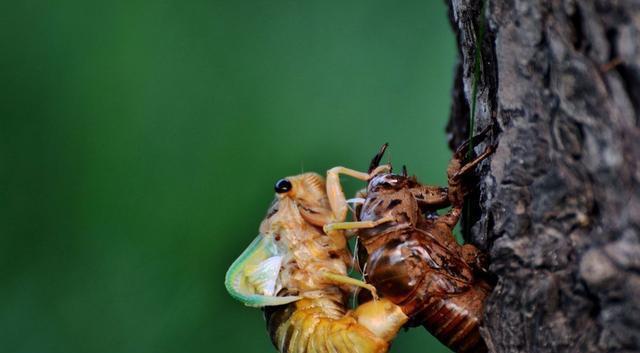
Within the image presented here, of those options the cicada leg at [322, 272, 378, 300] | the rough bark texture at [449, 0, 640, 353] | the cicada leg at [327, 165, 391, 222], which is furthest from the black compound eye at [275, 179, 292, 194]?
the rough bark texture at [449, 0, 640, 353]

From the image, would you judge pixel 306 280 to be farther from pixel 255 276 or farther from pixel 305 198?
pixel 305 198

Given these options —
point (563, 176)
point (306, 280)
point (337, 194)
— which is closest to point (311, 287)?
point (306, 280)

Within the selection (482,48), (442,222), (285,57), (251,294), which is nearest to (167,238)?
(285,57)

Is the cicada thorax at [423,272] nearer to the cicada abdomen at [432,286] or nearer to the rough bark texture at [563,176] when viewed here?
the cicada abdomen at [432,286]

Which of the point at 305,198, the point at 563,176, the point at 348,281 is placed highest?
the point at 563,176

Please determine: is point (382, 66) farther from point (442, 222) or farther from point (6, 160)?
point (6, 160)
